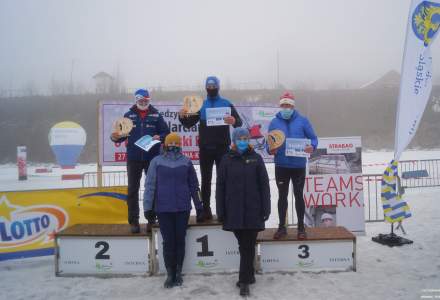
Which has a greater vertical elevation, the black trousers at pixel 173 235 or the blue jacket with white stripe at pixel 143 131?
the blue jacket with white stripe at pixel 143 131

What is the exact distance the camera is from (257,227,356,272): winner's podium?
4.65 metres

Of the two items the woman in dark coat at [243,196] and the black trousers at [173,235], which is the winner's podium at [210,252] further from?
the woman in dark coat at [243,196]

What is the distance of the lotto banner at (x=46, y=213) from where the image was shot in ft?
17.5

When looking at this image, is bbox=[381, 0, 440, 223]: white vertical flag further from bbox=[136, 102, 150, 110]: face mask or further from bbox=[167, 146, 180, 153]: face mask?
bbox=[136, 102, 150, 110]: face mask

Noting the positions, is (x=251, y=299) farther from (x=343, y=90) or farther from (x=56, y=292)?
(x=343, y=90)

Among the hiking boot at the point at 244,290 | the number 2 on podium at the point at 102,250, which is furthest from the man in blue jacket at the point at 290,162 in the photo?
the number 2 on podium at the point at 102,250

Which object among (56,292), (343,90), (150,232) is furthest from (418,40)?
(343,90)

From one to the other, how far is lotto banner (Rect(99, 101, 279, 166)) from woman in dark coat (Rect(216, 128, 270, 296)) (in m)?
1.80

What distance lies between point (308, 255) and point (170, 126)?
3.40 meters

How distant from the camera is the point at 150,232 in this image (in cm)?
468

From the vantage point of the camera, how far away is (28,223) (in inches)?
212

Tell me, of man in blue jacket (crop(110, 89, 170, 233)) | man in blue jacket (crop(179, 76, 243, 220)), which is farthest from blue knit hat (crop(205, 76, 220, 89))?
man in blue jacket (crop(110, 89, 170, 233))

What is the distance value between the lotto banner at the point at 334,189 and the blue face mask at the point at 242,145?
2.91 m

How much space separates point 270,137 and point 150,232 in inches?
87.5
